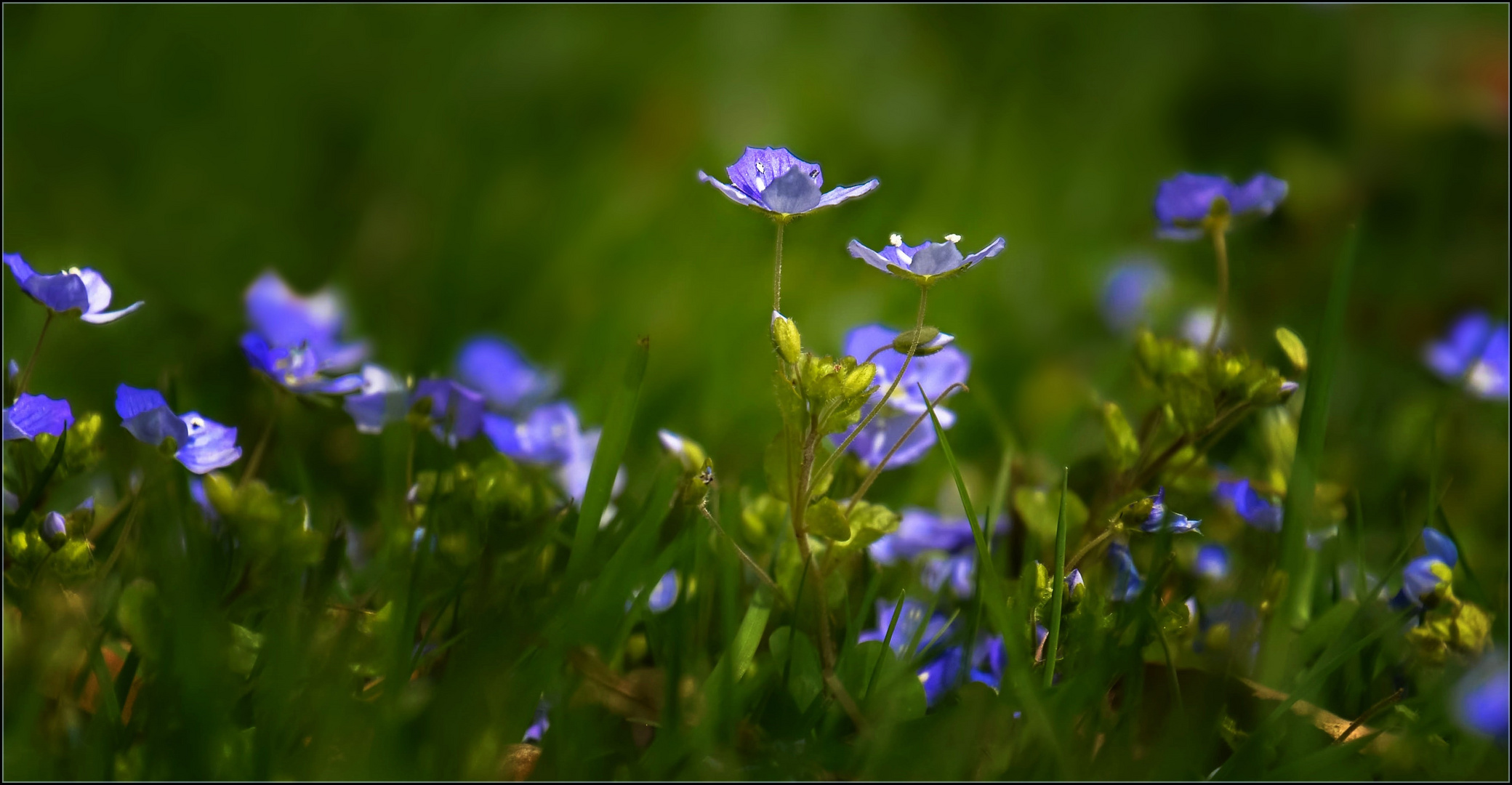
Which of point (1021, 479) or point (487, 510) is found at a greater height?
point (487, 510)

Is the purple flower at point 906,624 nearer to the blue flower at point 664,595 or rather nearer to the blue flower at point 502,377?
the blue flower at point 664,595

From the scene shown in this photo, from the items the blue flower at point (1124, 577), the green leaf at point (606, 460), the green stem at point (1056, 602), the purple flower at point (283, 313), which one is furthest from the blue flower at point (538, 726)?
the purple flower at point (283, 313)

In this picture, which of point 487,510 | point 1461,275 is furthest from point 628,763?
point 1461,275

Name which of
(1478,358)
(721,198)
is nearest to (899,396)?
(1478,358)

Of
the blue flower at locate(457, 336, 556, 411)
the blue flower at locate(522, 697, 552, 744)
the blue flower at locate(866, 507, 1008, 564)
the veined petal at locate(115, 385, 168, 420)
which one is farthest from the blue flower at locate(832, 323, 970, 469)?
the veined petal at locate(115, 385, 168, 420)

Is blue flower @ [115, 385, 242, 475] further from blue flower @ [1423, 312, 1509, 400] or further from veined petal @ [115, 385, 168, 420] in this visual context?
blue flower @ [1423, 312, 1509, 400]

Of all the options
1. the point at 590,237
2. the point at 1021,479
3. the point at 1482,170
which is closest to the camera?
the point at 1021,479

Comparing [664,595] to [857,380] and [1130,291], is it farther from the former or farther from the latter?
[1130,291]

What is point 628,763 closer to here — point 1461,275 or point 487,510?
point 487,510
